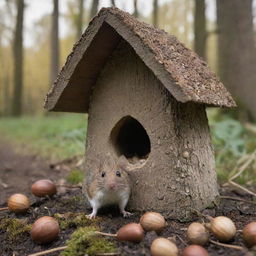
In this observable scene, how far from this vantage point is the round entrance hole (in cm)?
337

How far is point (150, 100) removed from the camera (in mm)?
3008

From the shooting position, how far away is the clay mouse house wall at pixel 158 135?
289cm

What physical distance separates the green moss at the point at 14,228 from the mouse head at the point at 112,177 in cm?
66

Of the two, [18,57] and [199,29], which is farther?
[18,57]

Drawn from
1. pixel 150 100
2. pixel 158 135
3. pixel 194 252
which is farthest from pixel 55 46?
pixel 194 252

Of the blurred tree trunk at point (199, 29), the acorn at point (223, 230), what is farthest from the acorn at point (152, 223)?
the blurred tree trunk at point (199, 29)

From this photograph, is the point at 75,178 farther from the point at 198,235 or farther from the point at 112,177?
the point at 198,235

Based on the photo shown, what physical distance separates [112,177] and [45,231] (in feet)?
2.08

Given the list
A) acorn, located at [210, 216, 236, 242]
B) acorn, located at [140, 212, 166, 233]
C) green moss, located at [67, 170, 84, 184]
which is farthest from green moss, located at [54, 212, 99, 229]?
green moss, located at [67, 170, 84, 184]

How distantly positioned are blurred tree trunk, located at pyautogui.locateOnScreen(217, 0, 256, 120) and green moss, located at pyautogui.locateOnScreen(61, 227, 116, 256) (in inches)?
229

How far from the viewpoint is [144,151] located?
3.89 meters

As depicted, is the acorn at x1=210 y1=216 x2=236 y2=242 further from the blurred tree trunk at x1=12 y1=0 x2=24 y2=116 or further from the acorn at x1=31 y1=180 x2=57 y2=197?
the blurred tree trunk at x1=12 y1=0 x2=24 y2=116

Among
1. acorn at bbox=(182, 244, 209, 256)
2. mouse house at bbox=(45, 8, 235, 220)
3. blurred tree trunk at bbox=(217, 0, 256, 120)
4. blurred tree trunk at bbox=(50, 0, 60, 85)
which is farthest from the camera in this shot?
blurred tree trunk at bbox=(50, 0, 60, 85)

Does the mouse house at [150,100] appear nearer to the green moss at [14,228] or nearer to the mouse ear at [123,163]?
the mouse ear at [123,163]
